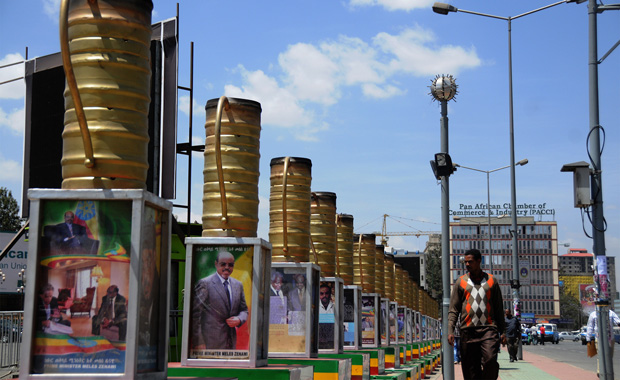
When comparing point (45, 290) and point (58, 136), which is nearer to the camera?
point (45, 290)

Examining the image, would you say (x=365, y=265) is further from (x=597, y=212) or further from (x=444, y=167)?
(x=597, y=212)

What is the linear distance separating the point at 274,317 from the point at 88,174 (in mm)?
7988

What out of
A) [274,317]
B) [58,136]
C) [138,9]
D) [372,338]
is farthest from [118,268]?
[58,136]

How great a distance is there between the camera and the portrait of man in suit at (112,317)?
7.43m

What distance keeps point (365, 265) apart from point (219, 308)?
16150 mm

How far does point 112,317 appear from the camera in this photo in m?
7.44

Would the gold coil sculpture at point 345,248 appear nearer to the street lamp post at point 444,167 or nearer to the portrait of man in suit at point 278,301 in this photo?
the street lamp post at point 444,167

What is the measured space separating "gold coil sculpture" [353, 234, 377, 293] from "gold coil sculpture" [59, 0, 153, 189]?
19.0 meters

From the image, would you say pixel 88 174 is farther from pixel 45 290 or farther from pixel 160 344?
pixel 160 344

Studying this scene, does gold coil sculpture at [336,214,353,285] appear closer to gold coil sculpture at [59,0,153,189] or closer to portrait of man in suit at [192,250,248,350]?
portrait of man in suit at [192,250,248,350]

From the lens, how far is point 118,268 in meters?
7.48

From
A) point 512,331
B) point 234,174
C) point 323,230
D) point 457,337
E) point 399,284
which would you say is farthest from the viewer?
point 399,284

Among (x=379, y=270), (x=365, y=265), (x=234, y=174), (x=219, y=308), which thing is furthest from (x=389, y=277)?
(x=219, y=308)

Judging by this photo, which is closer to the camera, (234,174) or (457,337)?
(234,174)
